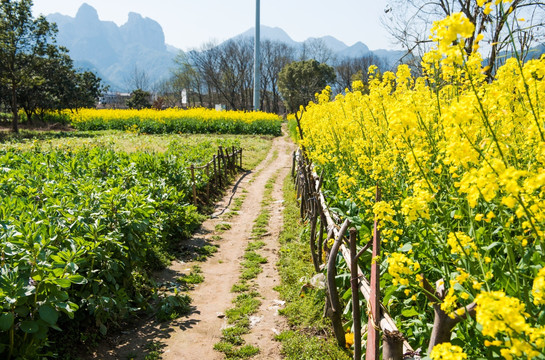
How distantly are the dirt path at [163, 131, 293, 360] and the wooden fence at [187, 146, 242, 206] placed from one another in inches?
23.2

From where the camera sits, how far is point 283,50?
63781 mm

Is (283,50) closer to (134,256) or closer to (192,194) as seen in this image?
(192,194)

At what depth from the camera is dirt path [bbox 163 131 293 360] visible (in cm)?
386

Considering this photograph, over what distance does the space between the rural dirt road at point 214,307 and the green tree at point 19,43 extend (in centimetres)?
1969

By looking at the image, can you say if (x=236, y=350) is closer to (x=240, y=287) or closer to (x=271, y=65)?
(x=240, y=287)

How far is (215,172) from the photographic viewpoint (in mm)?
10391

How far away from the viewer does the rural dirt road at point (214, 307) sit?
381 centimetres

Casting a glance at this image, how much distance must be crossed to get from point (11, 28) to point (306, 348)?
2627 cm

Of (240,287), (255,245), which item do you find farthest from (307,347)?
(255,245)

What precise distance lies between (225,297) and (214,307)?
0.89 ft

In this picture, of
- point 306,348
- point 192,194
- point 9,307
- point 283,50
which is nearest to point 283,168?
point 192,194

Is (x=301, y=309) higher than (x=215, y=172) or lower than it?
lower

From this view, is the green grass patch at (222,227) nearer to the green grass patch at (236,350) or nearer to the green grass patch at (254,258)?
the green grass patch at (254,258)

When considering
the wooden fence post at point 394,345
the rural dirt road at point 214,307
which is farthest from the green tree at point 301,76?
the wooden fence post at point 394,345
